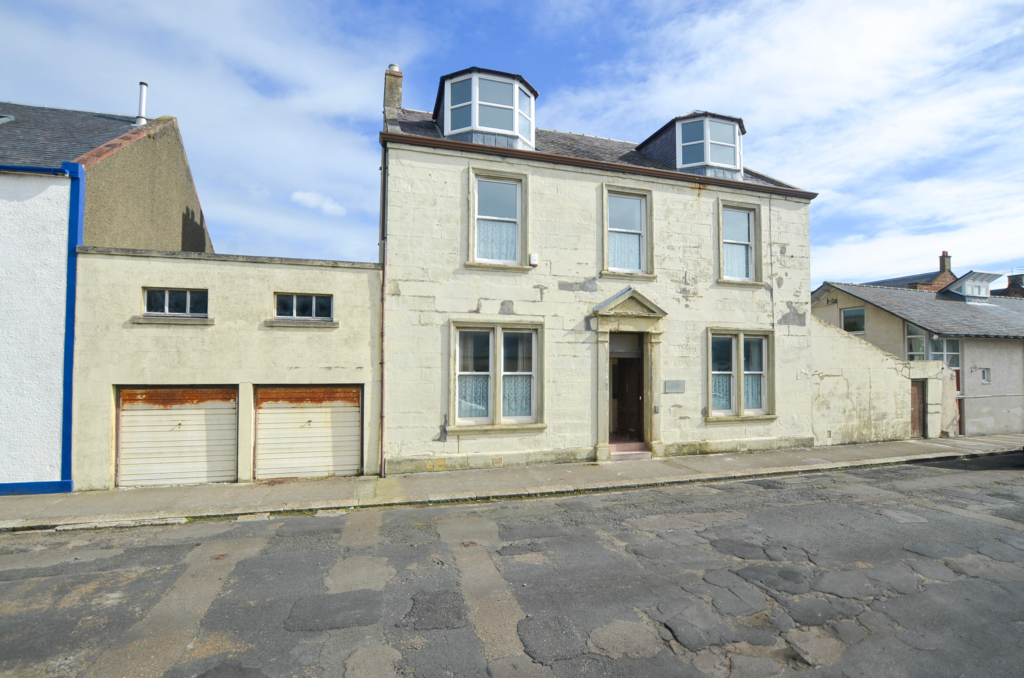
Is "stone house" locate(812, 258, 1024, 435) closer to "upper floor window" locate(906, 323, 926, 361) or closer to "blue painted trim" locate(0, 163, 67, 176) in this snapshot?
"upper floor window" locate(906, 323, 926, 361)

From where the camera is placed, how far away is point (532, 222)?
1218cm

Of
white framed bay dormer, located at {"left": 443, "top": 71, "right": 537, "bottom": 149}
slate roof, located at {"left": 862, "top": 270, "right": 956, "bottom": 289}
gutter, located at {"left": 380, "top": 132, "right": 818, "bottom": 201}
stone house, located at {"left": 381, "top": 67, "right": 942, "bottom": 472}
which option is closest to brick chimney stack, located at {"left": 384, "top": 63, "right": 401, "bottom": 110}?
stone house, located at {"left": 381, "top": 67, "right": 942, "bottom": 472}

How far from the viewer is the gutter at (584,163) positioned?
11.3 m

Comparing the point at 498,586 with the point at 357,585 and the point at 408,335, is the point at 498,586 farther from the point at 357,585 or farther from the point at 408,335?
the point at 408,335

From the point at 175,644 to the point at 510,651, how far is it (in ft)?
10.1

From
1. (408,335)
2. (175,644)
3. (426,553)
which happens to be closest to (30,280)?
(408,335)

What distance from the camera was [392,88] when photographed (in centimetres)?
1360

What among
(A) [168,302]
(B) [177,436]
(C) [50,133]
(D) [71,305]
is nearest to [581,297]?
(A) [168,302]

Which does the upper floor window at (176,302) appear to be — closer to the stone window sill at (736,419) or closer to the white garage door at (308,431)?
the white garage door at (308,431)

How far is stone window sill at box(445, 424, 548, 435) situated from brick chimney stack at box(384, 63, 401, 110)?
345 inches

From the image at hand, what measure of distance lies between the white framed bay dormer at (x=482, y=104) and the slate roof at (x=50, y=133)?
8.31 m

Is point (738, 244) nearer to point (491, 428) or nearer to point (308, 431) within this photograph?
point (491, 428)

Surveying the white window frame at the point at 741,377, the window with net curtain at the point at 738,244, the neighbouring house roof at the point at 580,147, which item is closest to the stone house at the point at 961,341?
the white window frame at the point at 741,377

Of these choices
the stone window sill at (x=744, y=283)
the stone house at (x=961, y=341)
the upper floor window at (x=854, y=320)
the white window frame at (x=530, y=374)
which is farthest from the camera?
the upper floor window at (x=854, y=320)
